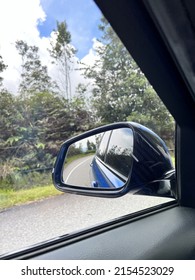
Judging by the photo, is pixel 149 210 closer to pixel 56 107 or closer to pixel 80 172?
pixel 80 172

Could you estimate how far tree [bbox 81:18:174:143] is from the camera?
44.7 inches

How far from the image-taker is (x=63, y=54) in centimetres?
108

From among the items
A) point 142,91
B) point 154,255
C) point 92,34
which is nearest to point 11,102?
point 92,34

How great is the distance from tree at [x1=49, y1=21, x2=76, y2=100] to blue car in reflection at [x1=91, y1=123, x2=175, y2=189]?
0.27 metres

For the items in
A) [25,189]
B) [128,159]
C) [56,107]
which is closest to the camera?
[25,189]

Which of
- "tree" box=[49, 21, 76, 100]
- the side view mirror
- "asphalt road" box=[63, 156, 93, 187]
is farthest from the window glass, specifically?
"tree" box=[49, 21, 76, 100]

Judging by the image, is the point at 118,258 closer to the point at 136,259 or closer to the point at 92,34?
the point at 136,259

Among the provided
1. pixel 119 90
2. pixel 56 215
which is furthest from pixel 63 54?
pixel 56 215

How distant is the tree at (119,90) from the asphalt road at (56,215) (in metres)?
0.37

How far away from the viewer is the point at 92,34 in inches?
43.5

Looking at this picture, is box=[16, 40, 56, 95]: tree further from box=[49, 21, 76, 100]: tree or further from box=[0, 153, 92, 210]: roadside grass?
box=[0, 153, 92, 210]: roadside grass

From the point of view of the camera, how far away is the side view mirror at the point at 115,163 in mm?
1133

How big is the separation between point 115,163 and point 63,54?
538 mm

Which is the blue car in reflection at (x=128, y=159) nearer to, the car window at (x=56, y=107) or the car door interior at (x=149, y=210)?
the car window at (x=56, y=107)
